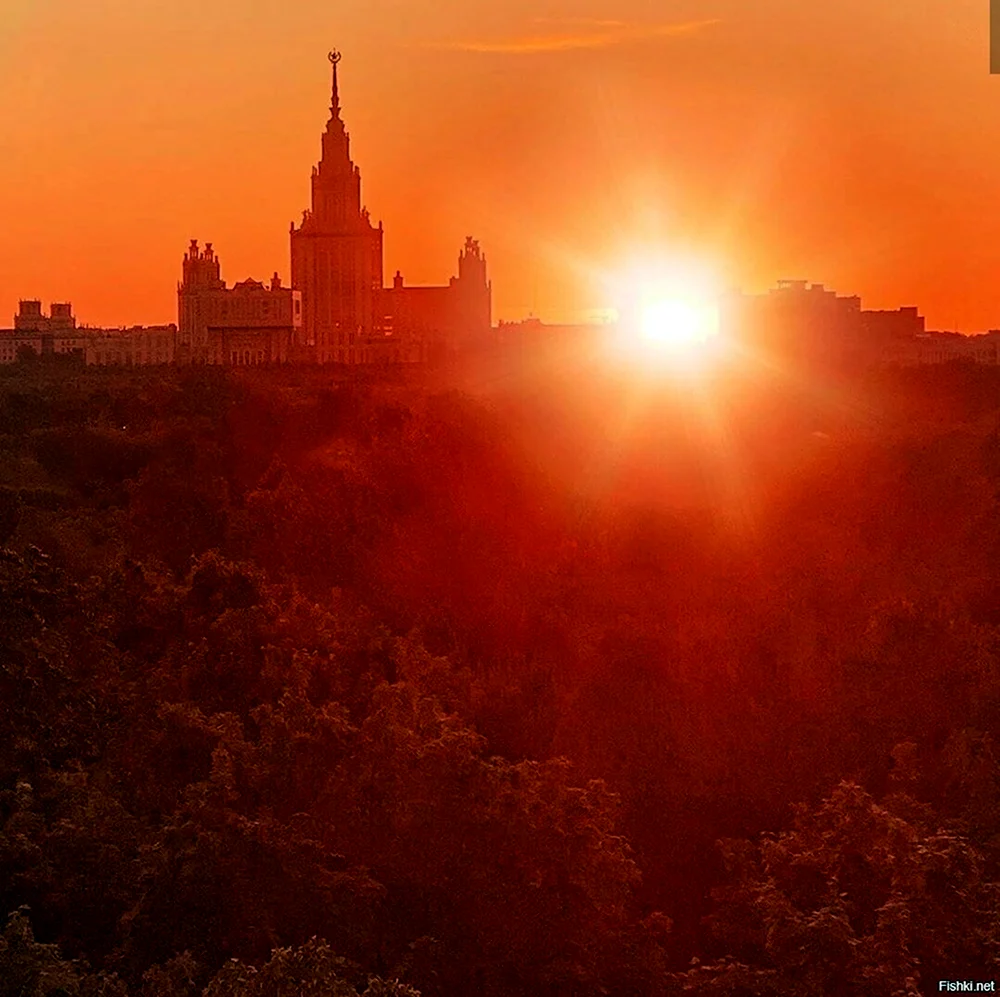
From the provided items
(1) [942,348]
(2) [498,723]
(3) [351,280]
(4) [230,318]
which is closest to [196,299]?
(4) [230,318]

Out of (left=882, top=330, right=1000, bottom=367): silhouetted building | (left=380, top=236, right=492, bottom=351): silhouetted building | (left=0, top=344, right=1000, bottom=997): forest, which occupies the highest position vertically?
(left=380, top=236, right=492, bottom=351): silhouetted building

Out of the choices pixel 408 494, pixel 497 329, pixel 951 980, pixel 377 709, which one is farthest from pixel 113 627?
pixel 497 329

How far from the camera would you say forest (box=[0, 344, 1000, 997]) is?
31.4 feet

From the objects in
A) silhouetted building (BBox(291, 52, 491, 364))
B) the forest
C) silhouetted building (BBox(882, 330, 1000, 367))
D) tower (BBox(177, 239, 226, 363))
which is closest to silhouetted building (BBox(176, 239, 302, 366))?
tower (BBox(177, 239, 226, 363))

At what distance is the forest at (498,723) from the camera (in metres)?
9.57

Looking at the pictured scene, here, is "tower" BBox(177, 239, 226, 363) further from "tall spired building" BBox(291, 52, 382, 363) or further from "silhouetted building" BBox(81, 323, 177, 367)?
"tall spired building" BBox(291, 52, 382, 363)

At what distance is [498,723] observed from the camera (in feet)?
48.4

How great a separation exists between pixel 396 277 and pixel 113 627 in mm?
98887

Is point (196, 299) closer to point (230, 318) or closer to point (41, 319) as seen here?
point (230, 318)

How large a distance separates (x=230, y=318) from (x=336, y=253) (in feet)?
69.9

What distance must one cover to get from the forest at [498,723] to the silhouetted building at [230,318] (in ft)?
190

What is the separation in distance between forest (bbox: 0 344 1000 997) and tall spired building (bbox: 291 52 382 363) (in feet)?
250

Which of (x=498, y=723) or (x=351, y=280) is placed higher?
(x=351, y=280)

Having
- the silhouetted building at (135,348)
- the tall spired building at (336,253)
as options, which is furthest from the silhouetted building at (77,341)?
the tall spired building at (336,253)
